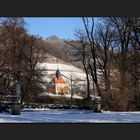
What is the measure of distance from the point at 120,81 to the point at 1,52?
30.4 feet

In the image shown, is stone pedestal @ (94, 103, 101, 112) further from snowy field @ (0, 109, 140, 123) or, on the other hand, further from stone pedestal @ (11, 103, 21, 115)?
stone pedestal @ (11, 103, 21, 115)

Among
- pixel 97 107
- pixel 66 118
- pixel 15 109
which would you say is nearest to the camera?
pixel 66 118

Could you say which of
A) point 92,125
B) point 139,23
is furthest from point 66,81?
point 92,125

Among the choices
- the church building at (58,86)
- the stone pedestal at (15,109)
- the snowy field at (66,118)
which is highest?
the church building at (58,86)

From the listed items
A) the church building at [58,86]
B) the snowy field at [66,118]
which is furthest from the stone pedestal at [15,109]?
the church building at [58,86]

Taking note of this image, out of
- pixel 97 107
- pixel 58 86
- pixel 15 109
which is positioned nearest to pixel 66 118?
pixel 15 109

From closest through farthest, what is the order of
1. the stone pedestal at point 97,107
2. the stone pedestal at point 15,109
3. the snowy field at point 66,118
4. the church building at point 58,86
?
the snowy field at point 66,118 < the stone pedestal at point 15,109 < the stone pedestal at point 97,107 < the church building at point 58,86

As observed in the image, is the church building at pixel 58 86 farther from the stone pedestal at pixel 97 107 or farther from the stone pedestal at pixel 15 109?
the stone pedestal at pixel 15 109

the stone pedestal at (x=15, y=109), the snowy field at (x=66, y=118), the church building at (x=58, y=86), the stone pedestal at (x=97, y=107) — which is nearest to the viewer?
the snowy field at (x=66, y=118)

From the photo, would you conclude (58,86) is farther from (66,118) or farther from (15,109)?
(66,118)

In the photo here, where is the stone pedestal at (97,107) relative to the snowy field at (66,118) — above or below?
above

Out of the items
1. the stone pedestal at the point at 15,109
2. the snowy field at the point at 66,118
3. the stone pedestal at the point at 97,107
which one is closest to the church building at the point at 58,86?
the stone pedestal at the point at 97,107

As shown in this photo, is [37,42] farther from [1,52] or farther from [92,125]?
[92,125]

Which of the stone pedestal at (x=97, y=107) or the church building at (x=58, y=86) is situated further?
the church building at (x=58, y=86)
